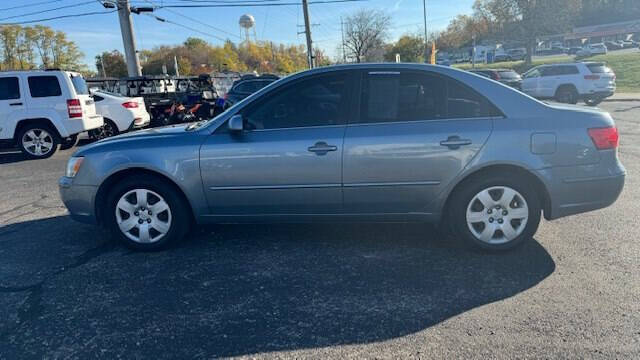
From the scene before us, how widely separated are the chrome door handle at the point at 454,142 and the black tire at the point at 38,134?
30.9 feet

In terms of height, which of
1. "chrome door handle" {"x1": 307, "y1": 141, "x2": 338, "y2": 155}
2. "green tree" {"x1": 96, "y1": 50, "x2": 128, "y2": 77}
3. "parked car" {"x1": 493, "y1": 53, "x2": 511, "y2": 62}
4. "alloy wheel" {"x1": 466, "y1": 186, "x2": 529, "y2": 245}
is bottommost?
"alloy wheel" {"x1": 466, "y1": 186, "x2": 529, "y2": 245}

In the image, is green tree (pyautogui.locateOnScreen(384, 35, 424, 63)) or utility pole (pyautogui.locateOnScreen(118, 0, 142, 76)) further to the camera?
green tree (pyautogui.locateOnScreen(384, 35, 424, 63))

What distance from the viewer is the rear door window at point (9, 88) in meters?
9.23

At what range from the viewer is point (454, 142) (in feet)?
11.7

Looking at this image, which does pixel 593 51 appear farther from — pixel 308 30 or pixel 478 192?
pixel 478 192

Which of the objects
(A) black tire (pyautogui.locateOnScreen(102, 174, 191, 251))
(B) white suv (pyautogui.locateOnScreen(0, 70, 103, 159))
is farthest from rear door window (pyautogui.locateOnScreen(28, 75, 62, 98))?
(A) black tire (pyautogui.locateOnScreen(102, 174, 191, 251))

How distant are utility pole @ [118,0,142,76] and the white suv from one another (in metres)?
14.3

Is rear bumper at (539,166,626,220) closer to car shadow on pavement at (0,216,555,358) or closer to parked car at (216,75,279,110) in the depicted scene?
car shadow on pavement at (0,216,555,358)

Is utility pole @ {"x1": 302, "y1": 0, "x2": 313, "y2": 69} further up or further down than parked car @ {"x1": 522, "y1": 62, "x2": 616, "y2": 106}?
further up

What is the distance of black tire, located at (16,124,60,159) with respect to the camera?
9500 millimetres

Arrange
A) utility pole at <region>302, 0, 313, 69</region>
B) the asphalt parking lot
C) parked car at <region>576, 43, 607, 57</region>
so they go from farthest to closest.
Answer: parked car at <region>576, 43, 607, 57</region>, utility pole at <region>302, 0, 313, 69</region>, the asphalt parking lot

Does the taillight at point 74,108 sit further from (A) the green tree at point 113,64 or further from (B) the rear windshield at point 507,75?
(A) the green tree at point 113,64

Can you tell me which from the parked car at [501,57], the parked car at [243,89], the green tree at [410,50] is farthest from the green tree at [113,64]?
the parked car at [243,89]


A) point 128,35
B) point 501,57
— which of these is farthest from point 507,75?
point 501,57
